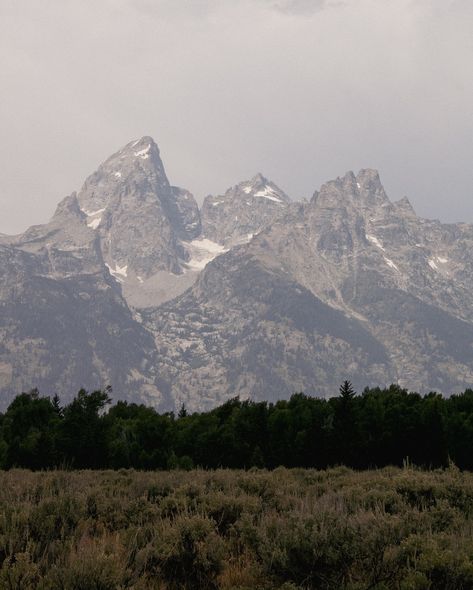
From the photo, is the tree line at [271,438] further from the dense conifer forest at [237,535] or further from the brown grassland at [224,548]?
the brown grassland at [224,548]

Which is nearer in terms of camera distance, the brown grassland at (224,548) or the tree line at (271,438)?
the brown grassland at (224,548)

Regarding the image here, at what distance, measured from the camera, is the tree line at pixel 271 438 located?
5412cm

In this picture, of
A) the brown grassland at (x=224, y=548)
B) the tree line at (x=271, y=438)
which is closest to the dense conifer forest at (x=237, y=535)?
the brown grassland at (x=224, y=548)

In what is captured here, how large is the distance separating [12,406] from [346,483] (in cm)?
6757

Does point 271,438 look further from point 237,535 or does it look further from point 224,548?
point 224,548

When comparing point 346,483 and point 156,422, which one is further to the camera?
point 156,422

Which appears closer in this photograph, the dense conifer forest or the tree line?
the dense conifer forest

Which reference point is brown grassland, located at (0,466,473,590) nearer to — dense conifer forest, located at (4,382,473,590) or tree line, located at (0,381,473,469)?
dense conifer forest, located at (4,382,473,590)

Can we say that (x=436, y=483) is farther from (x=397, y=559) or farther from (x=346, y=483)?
(x=397, y=559)

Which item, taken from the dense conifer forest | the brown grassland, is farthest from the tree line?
the brown grassland

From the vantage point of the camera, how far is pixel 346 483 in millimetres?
19203

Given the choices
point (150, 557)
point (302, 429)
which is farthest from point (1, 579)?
point (302, 429)

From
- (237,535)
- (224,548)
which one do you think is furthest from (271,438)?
(224,548)

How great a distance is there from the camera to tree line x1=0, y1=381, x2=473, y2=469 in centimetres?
5412
